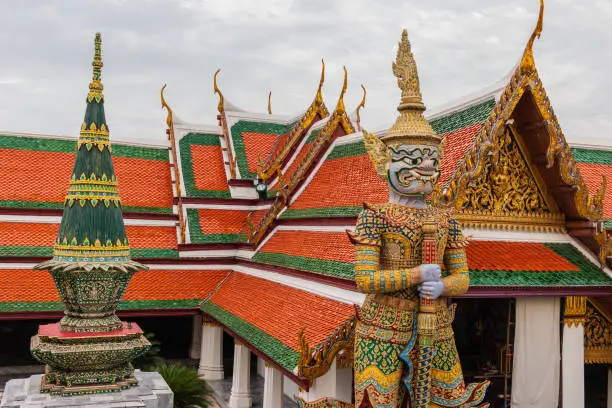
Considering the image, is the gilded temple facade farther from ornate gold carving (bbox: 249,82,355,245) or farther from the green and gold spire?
the green and gold spire

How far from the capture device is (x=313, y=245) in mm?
12078

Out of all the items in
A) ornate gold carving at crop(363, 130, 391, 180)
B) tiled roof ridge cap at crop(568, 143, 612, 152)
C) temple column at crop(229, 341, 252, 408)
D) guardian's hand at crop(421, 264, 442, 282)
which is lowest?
temple column at crop(229, 341, 252, 408)

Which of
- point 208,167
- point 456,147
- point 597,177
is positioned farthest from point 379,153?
point 208,167

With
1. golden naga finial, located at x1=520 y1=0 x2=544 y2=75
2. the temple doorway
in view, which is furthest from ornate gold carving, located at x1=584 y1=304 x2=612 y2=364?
golden naga finial, located at x1=520 y1=0 x2=544 y2=75

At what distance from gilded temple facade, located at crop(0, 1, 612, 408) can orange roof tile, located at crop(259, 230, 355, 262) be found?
0.05 m

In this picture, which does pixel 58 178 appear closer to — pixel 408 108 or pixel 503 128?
pixel 503 128

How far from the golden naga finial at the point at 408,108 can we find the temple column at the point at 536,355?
162 inches

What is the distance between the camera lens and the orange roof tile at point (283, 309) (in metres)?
9.42

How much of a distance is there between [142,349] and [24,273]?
23.3 feet

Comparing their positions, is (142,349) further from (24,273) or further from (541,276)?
(24,273)

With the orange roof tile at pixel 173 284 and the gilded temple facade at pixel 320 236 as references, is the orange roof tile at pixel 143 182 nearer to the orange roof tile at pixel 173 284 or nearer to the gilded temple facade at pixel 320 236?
the gilded temple facade at pixel 320 236

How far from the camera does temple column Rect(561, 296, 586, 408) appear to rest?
9414 mm

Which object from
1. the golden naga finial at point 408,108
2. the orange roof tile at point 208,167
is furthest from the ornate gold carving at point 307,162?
the golden naga finial at point 408,108

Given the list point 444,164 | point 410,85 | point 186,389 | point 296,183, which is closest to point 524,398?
point 444,164
